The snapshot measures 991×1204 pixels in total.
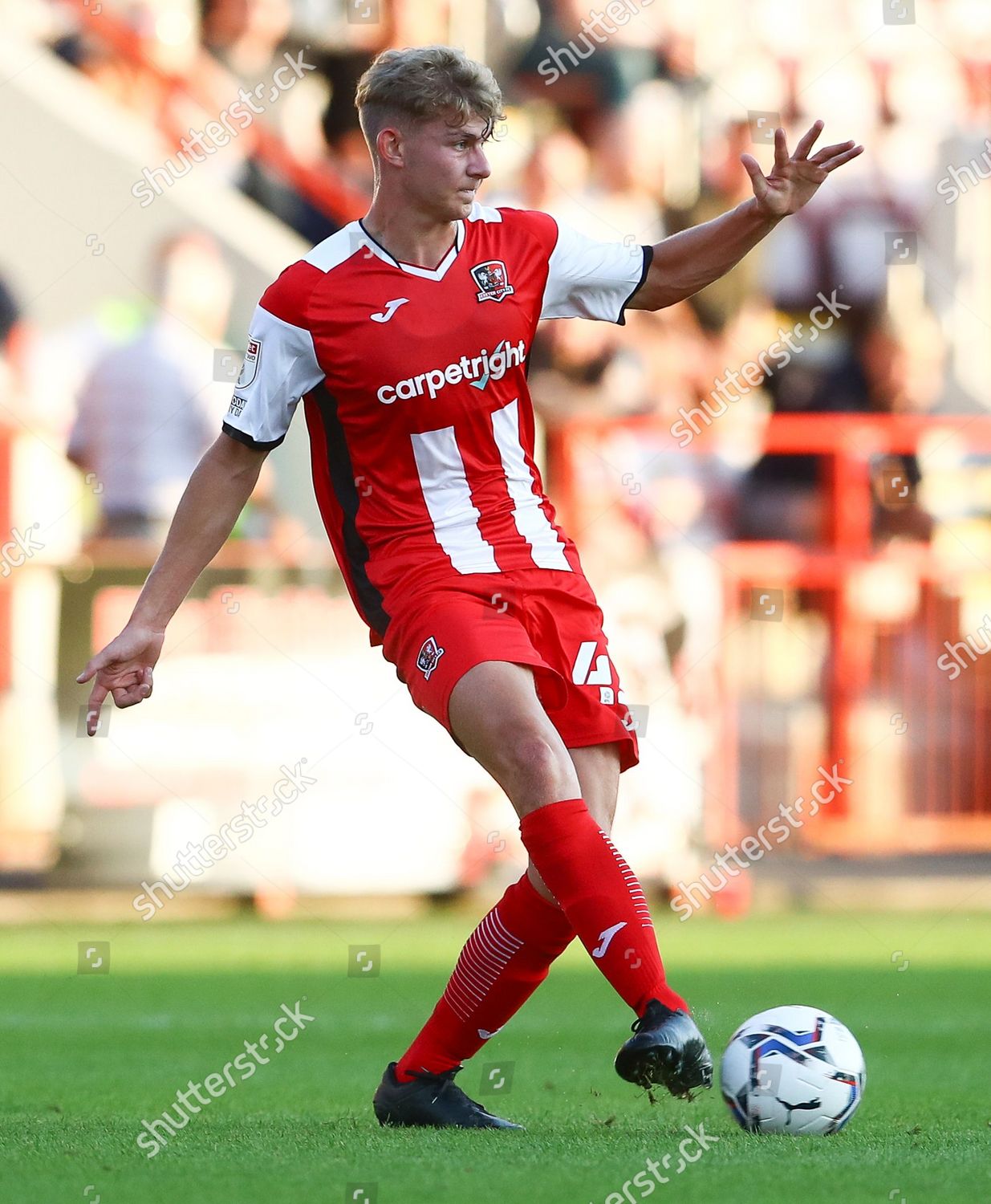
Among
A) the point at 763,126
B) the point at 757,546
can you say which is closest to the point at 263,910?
the point at 757,546

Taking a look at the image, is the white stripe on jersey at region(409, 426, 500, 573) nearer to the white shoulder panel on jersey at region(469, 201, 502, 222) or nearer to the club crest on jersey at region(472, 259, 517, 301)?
the club crest on jersey at region(472, 259, 517, 301)

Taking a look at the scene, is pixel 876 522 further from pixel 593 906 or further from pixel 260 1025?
pixel 593 906

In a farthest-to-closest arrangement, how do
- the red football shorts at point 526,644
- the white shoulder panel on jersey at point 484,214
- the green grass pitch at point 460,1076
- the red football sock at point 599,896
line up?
the white shoulder panel on jersey at point 484,214, the red football shorts at point 526,644, the red football sock at point 599,896, the green grass pitch at point 460,1076

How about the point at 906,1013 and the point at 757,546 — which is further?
the point at 757,546

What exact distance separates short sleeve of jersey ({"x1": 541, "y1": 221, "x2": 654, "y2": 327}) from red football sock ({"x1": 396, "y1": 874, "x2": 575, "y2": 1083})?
1.30 m

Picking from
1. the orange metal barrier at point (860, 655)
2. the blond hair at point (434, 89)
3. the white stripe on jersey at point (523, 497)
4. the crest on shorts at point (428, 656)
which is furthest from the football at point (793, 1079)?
the orange metal barrier at point (860, 655)

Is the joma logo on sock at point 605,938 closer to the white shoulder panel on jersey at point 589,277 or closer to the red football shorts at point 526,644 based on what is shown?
the red football shorts at point 526,644

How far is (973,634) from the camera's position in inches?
425

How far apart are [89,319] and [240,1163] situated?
782 cm

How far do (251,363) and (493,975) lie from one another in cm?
141

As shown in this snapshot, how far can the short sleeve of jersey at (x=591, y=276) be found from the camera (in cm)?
457

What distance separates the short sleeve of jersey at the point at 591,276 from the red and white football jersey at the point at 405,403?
9cm

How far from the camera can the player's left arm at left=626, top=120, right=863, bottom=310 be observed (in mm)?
4449

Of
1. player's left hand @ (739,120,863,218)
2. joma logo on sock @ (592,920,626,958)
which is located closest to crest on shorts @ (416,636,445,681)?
joma logo on sock @ (592,920,626,958)
